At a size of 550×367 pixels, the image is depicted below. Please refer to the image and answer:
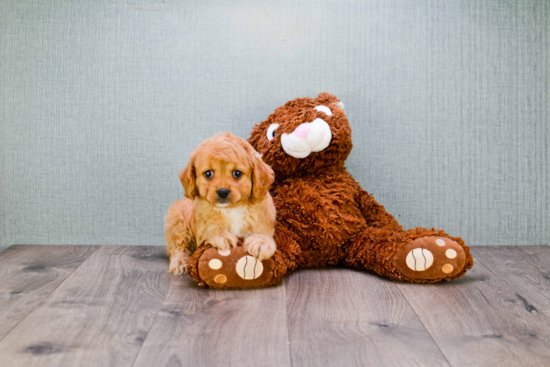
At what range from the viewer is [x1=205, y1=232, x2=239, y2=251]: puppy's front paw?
1085 millimetres

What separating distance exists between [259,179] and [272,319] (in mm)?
326

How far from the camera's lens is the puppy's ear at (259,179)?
109cm

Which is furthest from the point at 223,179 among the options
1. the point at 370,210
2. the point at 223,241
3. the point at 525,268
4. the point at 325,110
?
the point at 525,268

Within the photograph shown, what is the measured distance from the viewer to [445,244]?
3.67ft

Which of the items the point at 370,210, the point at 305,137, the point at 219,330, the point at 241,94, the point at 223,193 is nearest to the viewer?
the point at 219,330

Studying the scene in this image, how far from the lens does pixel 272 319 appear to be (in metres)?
0.93

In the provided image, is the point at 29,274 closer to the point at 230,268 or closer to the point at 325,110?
the point at 230,268

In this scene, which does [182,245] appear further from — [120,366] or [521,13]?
[521,13]

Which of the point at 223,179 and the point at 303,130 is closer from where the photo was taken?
the point at 223,179

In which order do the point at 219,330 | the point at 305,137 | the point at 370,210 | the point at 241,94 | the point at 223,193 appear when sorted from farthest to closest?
the point at 241,94 < the point at 370,210 < the point at 305,137 < the point at 223,193 < the point at 219,330

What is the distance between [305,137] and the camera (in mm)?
1217

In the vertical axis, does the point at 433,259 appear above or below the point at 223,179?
below

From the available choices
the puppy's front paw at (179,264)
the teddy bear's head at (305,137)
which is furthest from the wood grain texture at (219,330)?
the teddy bear's head at (305,137)

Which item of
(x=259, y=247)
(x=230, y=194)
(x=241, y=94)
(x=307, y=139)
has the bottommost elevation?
(x=259, y=247)
